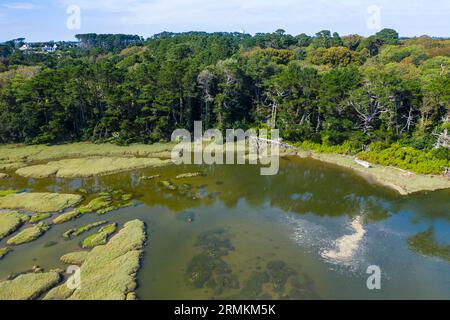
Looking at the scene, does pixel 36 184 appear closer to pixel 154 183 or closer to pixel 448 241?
pixel 154 183

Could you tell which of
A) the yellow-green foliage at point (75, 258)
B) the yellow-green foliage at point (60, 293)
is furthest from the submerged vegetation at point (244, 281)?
the yellow-green foliage at point (75, 258)

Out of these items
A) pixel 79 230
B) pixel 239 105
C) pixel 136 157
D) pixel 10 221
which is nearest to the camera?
pixel 79 230

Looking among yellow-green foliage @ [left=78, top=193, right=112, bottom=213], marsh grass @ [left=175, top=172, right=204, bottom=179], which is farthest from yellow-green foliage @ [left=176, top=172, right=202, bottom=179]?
yellow-green foliage @ [left=78, top=193, right=112, bottom=213]

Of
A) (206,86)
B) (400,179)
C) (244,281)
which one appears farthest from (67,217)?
(400,179)

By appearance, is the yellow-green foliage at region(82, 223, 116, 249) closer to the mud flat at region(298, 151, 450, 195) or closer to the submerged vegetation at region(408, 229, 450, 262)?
the submerged vegetation at region(408, 229, 450, 262)

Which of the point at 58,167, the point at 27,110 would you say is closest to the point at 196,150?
the point at 58,167

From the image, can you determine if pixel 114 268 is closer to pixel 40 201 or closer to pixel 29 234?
pixel 29 234
